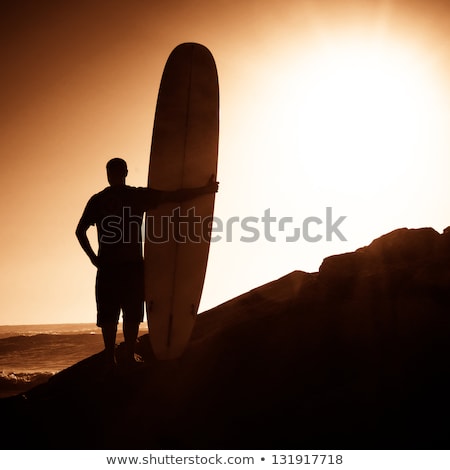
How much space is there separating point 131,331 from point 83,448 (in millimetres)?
1015

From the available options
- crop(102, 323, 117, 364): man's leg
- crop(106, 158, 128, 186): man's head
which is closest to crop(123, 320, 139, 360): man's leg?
crop(102, 323, 117, 364): man's leg

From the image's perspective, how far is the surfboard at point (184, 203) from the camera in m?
5.03

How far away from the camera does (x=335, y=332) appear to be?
457 cm

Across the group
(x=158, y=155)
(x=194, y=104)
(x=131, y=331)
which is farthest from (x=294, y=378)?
(x=194, y=104)

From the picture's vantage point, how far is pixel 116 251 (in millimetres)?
4230

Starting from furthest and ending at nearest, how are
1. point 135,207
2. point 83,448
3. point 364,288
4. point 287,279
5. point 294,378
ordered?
point 287,279
point 364,288
point 135,207
point 294,378
point 83,448

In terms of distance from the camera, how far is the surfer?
423 cm

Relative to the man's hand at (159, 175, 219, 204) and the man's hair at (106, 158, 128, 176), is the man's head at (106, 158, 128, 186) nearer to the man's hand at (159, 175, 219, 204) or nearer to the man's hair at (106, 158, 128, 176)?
the man's hair at (106, 158, 128, 176)

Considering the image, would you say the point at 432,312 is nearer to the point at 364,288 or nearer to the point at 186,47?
the point at 364,288

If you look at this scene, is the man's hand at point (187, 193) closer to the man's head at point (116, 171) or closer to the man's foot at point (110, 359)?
the man's head at point (116, 171)

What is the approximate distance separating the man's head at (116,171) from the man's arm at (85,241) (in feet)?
1.52

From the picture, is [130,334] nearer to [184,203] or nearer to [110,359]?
[110,359]

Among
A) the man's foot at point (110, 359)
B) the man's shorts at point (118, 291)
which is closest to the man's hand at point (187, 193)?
the man's shorts at point (118, 291)

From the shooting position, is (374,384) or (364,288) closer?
(374,384)
